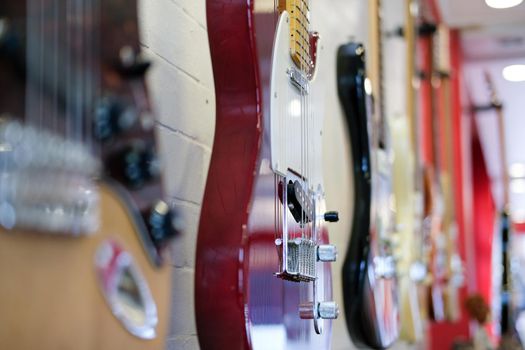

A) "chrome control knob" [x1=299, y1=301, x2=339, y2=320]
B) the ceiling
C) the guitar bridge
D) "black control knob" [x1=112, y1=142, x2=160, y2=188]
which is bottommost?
"chrome control knob" [x1=299, y1=301, x2=339, y2=320]

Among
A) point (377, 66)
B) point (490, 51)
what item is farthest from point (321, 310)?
point (490, 51)

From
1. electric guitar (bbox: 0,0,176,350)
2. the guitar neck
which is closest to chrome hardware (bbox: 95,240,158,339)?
electric guitar (bbox: 0,0,176,350)

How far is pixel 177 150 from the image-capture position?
116cm

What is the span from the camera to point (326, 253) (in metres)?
1.23

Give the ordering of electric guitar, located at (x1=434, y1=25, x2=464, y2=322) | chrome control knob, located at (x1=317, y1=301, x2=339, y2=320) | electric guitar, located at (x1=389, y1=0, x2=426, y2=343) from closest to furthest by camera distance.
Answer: chrome control knob, located at (x1=317, y1=301, x2=339, y2=320)
electric guitar, located at (x1=389, y1=0, x2=426, y2=343)
electric guitar, located at (x1=434, y1=25, x2=464, y2=322)

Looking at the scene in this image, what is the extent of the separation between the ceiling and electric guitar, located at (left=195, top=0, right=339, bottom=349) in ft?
10.8

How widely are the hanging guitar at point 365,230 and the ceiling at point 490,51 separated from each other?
2.59 m

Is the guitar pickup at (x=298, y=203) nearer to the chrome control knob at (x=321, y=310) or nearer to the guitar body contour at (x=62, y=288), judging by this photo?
the chrome control knob at (x=321, y=310)

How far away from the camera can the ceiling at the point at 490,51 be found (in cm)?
442

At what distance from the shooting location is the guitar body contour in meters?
0.59

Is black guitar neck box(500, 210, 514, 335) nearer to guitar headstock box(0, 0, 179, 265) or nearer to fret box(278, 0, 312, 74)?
fret box(278, 0, 312, 74)

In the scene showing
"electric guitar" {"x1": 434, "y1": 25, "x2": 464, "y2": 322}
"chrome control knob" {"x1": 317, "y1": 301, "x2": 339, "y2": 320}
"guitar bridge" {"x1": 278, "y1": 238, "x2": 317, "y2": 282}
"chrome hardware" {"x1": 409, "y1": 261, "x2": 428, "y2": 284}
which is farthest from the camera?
"electric guitar" {"x1": 434, "y1": 25, "x2": 464, "y2": 322}

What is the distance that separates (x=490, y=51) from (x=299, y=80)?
4052 mm

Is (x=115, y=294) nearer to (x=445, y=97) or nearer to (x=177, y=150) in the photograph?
(x=177, y=150)
